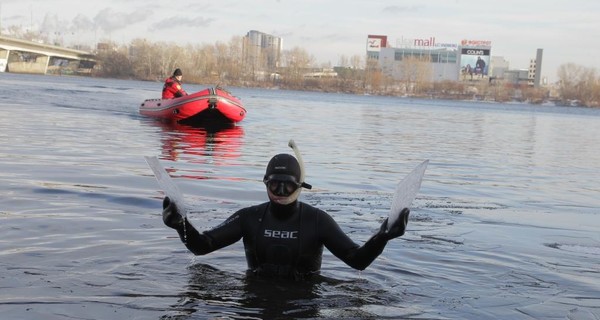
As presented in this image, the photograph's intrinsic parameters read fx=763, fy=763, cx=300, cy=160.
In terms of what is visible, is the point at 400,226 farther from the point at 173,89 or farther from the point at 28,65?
the point at 28,65

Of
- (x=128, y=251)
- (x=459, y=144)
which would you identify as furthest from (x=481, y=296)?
(x=459, y=144)

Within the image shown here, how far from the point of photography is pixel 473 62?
184 metres

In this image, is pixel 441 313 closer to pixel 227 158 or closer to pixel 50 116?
pixel 227 158

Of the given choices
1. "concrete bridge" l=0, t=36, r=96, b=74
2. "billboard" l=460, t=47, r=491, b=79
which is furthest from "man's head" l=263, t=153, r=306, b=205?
"billboard" l=460, t=47, r=491, b=79

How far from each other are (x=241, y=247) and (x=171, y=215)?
2.77 metres

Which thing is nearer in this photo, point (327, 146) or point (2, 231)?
point (2, 231)

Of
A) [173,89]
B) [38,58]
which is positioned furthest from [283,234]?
[38,58]

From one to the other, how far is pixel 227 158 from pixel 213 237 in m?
10.3

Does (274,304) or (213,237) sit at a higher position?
(213,237)

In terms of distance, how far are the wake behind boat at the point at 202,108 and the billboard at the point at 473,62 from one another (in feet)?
537

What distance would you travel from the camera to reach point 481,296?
6230mm

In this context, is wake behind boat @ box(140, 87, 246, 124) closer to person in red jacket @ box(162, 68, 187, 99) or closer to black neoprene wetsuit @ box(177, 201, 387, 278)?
person in red jacket @ box(162, 68, 187, 99)

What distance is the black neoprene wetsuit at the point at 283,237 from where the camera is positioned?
5.79 meters

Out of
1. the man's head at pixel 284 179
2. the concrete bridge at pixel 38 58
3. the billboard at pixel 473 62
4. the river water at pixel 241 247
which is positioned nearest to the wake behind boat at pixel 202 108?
the river water at pixel 241 247
